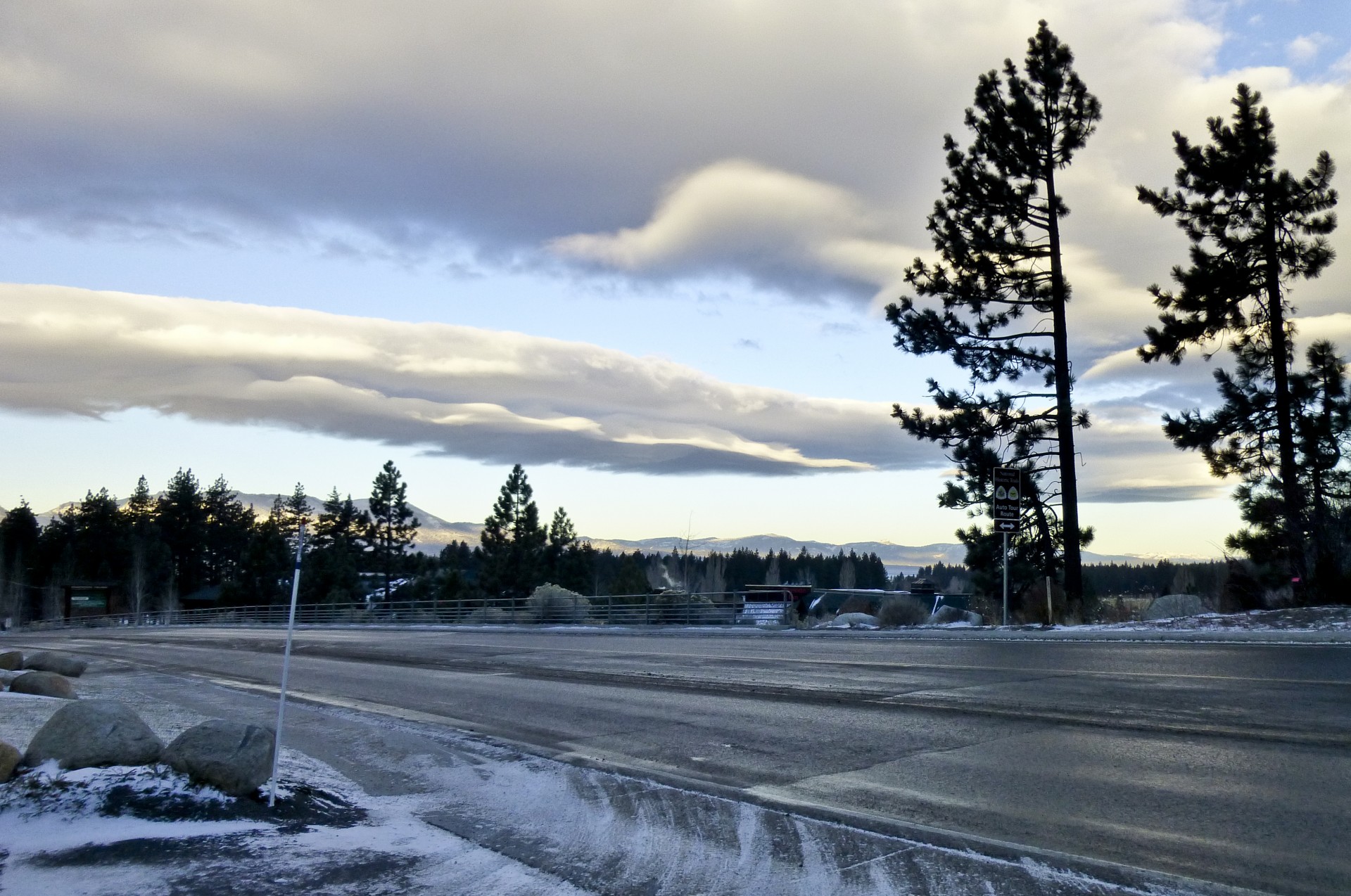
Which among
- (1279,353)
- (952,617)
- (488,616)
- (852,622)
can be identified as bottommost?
(488,616)

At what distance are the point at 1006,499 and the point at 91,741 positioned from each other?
1950 cm

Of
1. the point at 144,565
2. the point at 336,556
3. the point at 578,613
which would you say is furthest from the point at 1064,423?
the point at 144,565

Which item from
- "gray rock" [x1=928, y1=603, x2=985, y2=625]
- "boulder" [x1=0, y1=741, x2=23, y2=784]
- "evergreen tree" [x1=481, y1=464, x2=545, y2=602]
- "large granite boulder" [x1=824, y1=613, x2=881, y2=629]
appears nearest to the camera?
"boulder" [x1=0, y1=741, x2=23, y2=784]

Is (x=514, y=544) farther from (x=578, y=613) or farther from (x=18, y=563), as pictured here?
(x=18, y=563)

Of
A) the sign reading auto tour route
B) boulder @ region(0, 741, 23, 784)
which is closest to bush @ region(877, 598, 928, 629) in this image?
the sign reading auto tour route

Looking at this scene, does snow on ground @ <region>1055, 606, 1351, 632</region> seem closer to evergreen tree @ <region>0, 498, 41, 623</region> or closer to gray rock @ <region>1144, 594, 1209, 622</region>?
gray rock @ <region>1144, 594, 1209, 622</region>

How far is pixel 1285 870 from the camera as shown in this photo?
500 cm

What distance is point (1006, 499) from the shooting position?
22.6 meters

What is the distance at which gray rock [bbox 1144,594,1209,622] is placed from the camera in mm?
22156

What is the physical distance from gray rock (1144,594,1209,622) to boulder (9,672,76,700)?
65.2ft

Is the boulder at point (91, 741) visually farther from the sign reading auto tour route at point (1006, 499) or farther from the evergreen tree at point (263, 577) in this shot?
the evergreen tree at point (263, 577)

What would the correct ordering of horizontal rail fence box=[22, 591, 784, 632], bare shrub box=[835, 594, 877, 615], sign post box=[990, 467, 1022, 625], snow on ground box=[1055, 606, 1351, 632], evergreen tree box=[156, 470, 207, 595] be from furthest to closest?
evergreen tree box=[156, 470, 207, 595], bare shrub box=[835, 594, 877, 615], horizontal rail fence box=[22, 591, 784, 632], sign post box=[990, 467, 1022, 625], snow on ground box=[1055, 606, 1351, 632]

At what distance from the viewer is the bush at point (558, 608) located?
39.2 metres

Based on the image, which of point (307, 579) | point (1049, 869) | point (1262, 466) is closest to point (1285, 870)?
point (1049, 869)
